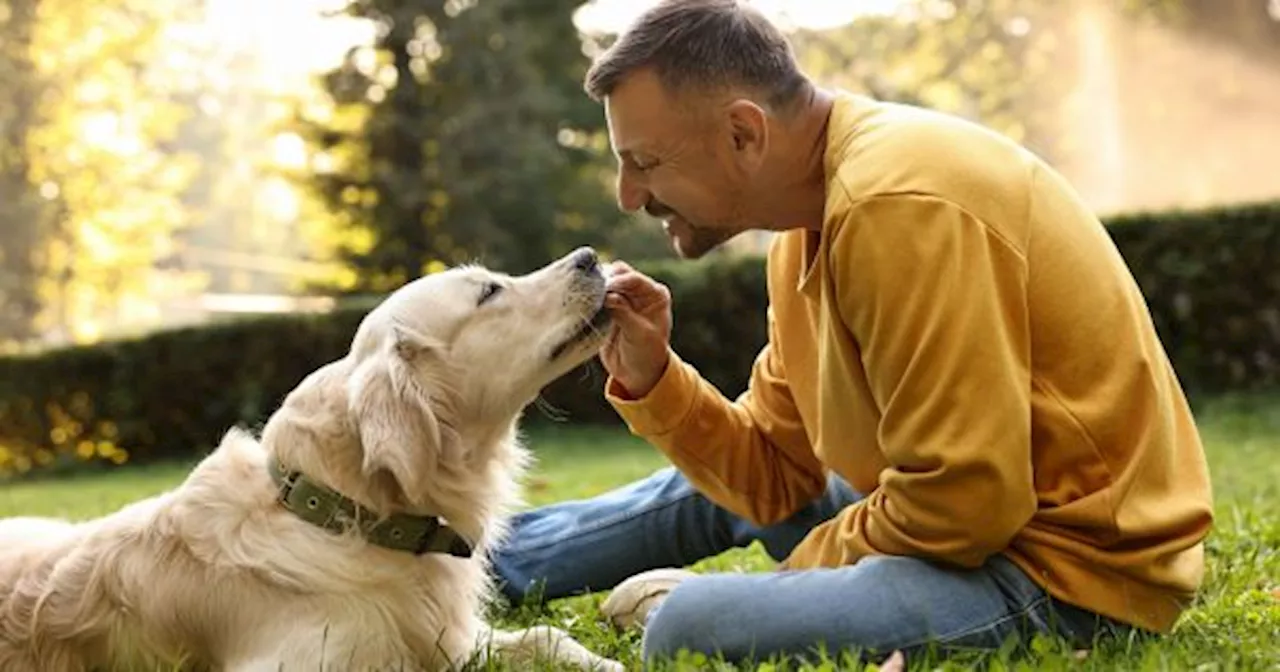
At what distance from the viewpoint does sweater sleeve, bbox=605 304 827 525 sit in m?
3.58

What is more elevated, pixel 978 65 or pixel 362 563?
pixel 362 563

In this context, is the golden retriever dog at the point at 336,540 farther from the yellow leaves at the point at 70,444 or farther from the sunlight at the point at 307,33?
the sunlight at the point at 307,33

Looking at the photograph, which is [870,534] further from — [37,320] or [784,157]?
[37,320]

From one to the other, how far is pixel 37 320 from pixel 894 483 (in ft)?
80.2

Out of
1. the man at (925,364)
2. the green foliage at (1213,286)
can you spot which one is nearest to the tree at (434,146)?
the green foliage at (1213,286)

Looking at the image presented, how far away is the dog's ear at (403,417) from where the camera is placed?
3.01 metres

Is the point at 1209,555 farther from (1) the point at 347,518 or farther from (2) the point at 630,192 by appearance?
(1) the point at 347,518

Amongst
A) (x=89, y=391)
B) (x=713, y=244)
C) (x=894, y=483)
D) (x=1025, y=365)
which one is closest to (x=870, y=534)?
(x=894, y=483)

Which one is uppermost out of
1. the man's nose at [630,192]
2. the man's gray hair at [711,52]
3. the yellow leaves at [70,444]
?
the man's gray hair at [711,52]

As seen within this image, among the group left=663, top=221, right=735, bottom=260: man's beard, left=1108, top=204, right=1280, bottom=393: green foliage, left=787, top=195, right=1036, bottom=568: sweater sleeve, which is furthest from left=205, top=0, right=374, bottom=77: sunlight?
left=787, top=195, right=1036, bottom=568: sweater sleeve

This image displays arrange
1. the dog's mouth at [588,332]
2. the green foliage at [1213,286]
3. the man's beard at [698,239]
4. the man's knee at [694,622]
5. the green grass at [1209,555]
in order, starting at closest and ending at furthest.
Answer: the green grass at [1209,555], the man's knee at [694,622], the man's beard at [698,239], the dog's mouth at [588,332], the green foliage at [1213,286]

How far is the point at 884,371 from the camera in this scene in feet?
8.89

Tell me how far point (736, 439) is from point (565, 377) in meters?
8.93

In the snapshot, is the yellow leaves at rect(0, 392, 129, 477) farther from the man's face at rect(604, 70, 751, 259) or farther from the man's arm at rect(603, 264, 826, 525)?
the man's face at rect(604, 70, 751, 259)
